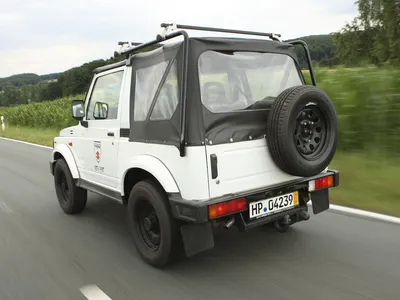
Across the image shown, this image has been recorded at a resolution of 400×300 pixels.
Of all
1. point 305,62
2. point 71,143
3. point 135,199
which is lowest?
point 135,199

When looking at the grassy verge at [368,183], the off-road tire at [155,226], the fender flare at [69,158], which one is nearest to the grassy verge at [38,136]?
the fender flare at [69,158]

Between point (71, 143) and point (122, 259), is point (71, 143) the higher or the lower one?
the higher one

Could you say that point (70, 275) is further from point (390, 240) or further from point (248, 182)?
point (390, 240)

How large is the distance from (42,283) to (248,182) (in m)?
2.01

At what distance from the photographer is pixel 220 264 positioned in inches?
146

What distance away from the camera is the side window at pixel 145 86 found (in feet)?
12.0

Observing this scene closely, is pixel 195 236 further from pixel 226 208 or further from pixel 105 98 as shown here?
pixel 105 98

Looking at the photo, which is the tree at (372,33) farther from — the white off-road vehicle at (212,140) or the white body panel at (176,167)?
the white body panel at (176,167)

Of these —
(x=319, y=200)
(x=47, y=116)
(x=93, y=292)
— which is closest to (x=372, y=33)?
(x=47, y=116)

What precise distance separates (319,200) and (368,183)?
87.8 inches

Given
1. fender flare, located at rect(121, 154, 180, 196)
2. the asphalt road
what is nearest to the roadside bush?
the asphalt road

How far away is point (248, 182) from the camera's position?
3.45m

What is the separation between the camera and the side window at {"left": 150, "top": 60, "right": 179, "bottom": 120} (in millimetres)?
3438

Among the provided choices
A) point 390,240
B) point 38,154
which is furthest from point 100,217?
point 38,154
